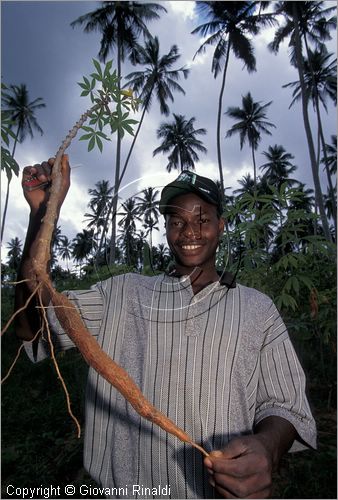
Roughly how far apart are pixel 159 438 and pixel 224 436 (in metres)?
0.25

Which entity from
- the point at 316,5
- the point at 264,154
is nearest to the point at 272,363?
the point at 316,5

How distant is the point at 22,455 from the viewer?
12.6 ft

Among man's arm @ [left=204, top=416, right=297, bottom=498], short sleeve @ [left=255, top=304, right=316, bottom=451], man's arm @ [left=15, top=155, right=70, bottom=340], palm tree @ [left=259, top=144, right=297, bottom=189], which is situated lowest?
man's arm @ [left=204, top=416, right=297, bottom=498]

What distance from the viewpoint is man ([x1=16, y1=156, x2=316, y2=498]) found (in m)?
1.30

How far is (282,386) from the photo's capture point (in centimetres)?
136

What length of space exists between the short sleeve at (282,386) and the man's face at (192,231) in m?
0.39

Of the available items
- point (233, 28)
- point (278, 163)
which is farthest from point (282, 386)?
point (278, 163)

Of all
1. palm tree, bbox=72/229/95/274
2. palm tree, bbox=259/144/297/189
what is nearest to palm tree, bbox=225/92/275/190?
palm tree, bbox=259/144/297/189

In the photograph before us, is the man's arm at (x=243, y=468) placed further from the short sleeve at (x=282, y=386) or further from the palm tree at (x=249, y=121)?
the palm tree at (x=249, y=121)

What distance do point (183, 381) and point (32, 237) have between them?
0.78 metres

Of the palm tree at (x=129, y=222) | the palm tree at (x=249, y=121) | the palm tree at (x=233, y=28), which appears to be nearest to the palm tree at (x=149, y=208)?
the palm tree at (x=129, y=222)

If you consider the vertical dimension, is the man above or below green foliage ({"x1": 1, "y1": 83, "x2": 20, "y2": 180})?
below

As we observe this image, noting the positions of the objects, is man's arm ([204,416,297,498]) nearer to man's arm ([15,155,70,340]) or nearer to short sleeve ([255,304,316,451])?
short sleeve ([255,304,316,451])

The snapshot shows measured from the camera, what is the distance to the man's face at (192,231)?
1582 mm
